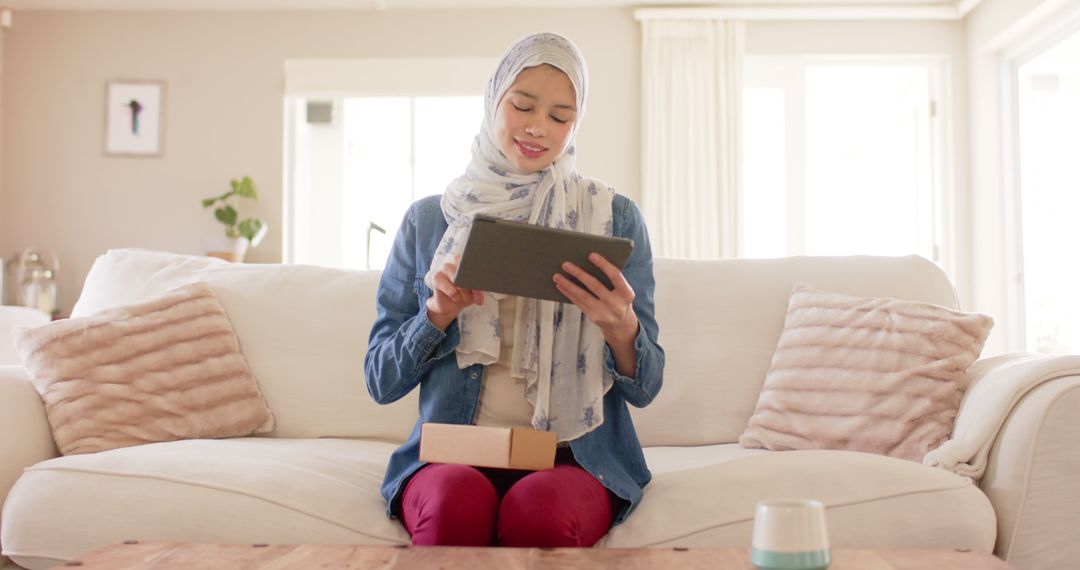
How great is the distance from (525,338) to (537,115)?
386mm

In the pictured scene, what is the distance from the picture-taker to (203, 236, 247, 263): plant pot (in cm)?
514

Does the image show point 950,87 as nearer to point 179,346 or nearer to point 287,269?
point 287,269

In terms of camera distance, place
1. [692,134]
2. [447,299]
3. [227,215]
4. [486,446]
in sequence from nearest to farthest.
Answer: [486,446]
[447,299]
[227,215]
[692,134]

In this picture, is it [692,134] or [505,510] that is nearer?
[505,510]

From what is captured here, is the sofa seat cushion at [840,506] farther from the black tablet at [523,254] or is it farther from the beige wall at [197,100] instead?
the beige wall at [197,100]

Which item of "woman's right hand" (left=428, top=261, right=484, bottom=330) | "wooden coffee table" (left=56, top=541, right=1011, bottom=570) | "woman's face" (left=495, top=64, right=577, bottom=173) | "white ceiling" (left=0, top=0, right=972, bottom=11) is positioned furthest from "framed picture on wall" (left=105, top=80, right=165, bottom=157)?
"wooden coffee table" (left=56, top=541, right=1011, bottom=570)

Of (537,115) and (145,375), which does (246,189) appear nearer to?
(145,375)

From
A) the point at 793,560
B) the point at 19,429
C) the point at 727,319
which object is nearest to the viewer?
the point at 793,560

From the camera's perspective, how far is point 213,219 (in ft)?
17.9

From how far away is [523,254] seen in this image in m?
1.37

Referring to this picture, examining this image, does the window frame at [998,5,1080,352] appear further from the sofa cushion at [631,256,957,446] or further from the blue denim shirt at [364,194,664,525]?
the blue denim shirt at [364,194,664,525]

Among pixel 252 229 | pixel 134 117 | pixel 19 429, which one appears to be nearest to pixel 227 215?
pixel 252 229

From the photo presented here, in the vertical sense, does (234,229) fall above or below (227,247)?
above

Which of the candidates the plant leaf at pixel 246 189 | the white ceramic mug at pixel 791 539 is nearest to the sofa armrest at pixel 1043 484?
the white ceramic mug at pixel 791 539
